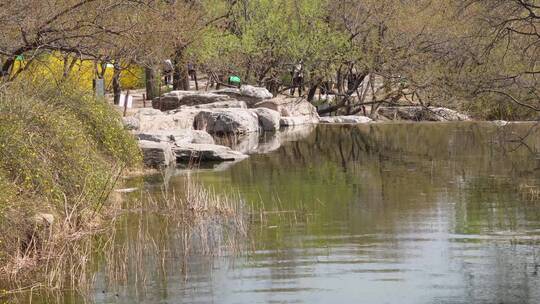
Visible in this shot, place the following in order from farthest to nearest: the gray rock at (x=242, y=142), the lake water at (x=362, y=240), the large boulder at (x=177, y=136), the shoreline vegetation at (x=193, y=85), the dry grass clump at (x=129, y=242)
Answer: the gray rock at (x=242, y=142) < the large boulder at (x=177, y=136) < the shoreline vegetation at (x=193, y=85) < the dry grass clump at (x=129, y=242) < the lake water at (x=362, y=240)

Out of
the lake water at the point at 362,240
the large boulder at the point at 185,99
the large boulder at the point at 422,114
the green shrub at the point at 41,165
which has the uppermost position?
the large boulder at the point at 185,99

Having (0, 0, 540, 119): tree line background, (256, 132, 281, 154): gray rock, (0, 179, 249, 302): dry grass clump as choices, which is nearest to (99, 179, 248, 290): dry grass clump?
(0, 179, 249, 302): dry grass clump

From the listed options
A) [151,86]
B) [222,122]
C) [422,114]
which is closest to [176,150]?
[222,122]

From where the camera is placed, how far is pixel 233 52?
45500 millimetres

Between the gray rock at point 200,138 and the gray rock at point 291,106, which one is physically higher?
the gray rock at point 291,106

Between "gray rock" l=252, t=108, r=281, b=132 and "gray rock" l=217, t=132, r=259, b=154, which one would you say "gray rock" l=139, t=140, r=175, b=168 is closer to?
"gray rock" l=217, t=132, r=259, b=154

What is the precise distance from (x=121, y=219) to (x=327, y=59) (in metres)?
29.2

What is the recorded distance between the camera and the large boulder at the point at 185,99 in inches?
1575

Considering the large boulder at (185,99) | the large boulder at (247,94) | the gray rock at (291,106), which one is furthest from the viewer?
the gray rock at (291,106)

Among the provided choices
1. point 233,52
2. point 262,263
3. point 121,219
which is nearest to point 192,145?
point 121,219

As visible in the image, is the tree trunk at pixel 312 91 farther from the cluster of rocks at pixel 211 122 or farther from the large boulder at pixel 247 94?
the large boulder at pixel 247 94

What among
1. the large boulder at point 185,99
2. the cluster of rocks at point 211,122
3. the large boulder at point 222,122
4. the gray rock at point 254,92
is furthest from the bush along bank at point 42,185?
the gray rock at point 254,92

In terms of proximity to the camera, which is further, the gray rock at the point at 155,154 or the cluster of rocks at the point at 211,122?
the cluster of rocks at the point at 211,122

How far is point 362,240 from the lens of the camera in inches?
598
